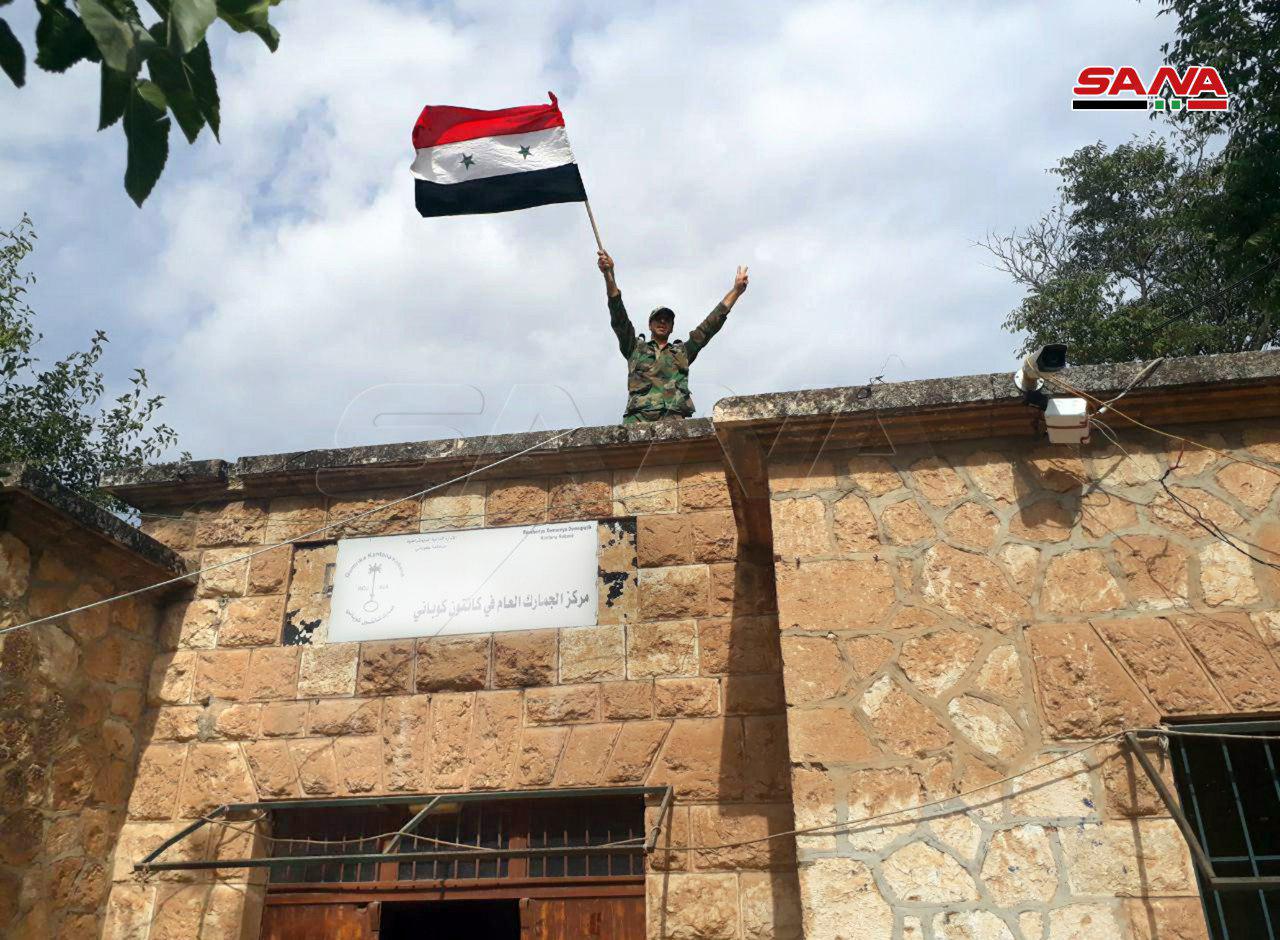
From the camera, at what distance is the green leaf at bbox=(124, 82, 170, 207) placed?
1.77 m

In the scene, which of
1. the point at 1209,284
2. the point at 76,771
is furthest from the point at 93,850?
the point at 1209,284

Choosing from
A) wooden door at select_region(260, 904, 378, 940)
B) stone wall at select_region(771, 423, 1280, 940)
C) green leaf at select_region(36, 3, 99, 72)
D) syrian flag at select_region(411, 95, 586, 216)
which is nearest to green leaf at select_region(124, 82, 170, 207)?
green leaf at select_region(36, 3, 99, 72)

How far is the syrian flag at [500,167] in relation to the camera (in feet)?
19.5

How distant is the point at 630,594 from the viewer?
5086 mm

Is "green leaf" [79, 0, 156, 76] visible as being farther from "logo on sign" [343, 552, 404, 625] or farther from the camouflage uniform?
the camouflage uniform

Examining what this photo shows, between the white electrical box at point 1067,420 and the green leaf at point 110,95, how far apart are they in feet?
10.3

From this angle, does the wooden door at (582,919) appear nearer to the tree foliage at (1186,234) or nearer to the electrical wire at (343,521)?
the electrical wire at (343,521)

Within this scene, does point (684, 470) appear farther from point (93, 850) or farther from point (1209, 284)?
point (1209, 284)

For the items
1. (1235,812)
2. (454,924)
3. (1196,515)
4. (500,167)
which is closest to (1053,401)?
(1196,515)

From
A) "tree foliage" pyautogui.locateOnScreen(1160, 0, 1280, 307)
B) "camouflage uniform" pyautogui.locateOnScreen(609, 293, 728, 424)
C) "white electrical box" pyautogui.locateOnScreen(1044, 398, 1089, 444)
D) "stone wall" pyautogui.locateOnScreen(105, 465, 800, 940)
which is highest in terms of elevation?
"tree foliage" pyautogui.locateOnScreen(1160, 0, 1280, 307)

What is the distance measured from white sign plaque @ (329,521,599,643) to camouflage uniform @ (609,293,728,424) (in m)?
1.21

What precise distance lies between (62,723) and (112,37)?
416 centimetres

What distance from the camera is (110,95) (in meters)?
1.73

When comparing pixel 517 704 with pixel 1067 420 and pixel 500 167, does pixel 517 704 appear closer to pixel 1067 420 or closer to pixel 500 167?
pixel 1067 420
